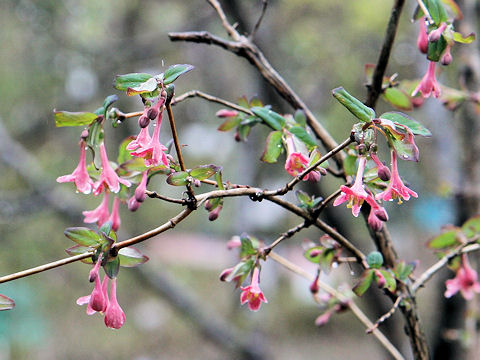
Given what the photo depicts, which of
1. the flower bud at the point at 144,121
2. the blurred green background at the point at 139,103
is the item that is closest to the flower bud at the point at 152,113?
the flower bud at the point at 144,121

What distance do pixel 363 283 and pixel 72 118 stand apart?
0.91 feet

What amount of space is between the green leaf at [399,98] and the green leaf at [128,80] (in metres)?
0.29

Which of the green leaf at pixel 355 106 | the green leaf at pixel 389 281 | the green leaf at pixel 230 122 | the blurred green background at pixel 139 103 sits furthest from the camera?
the blurred green background at pixel 139 103

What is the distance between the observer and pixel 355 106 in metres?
0.32

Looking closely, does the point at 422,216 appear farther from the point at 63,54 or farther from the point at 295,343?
the point at 63,54

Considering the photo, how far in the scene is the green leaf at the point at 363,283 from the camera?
1.43 ft

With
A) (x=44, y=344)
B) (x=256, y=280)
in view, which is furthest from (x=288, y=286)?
(x=256, y=280)

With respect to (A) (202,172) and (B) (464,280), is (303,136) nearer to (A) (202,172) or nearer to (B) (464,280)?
(A) (202,172)

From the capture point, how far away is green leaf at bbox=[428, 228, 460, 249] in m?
0.54

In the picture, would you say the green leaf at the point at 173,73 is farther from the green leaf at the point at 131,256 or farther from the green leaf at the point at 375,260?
the green leaf at the point at 375,260

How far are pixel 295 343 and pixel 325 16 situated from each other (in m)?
3.28

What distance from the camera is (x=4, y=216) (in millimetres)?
1944

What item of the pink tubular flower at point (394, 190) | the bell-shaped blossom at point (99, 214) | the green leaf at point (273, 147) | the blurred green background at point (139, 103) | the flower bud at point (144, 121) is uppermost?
the flower bud at point (144, 121)

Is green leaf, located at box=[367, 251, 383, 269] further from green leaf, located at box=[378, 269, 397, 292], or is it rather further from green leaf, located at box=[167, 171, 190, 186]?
green leaf, located at box=[167, 171, 190, 186]
